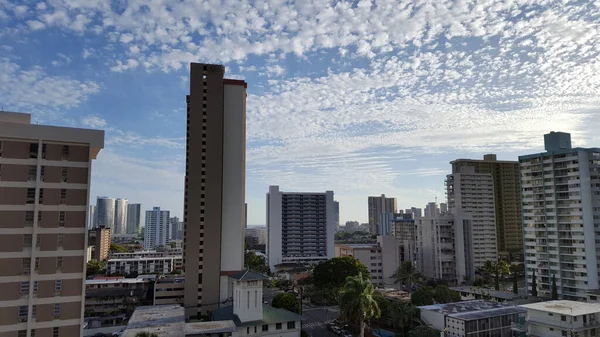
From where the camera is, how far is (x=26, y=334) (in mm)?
27125

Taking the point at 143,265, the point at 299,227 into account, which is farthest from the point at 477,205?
the point at 143,265

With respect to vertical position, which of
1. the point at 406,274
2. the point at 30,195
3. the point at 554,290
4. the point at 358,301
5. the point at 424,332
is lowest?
the point at 406,274

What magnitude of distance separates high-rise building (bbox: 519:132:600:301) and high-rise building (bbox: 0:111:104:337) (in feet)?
253

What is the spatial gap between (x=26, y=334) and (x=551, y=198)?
271ft

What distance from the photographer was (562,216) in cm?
7162

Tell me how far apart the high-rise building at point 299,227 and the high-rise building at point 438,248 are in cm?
4167

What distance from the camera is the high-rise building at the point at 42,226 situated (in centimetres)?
2741

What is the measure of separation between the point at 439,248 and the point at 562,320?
56.8 metres

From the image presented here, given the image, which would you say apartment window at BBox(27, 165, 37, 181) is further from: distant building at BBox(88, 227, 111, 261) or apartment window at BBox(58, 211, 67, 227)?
distant building at BBox(88, 227, 111, 261)

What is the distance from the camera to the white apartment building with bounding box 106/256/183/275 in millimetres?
118312

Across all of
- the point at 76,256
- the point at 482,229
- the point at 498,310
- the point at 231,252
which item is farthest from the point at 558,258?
the point at 76,256

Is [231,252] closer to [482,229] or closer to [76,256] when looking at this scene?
[76,256]

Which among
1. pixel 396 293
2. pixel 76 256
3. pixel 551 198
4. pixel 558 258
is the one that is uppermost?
pixel 551 198

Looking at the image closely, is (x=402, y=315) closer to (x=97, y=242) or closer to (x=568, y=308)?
(x=568, y=308)
